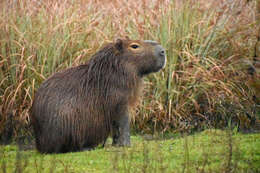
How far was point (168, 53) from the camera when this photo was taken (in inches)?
337

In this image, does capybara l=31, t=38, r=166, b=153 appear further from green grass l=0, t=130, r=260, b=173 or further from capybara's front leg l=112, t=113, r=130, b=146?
green grass l=0, t=130, r=260, b=173

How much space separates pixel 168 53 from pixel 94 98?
2601mm

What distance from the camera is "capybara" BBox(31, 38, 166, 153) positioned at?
20.0 feet

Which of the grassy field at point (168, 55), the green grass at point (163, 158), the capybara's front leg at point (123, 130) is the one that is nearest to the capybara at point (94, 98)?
the capybara's front leg at point (123, 130)

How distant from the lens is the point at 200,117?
826 cm

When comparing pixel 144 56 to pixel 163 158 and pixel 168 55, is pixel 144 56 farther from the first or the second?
pixel 168 55

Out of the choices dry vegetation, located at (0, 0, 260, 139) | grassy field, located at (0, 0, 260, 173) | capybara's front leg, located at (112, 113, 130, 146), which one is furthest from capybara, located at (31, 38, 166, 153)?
dry vegetation, located at (0, 0, 260, 139)

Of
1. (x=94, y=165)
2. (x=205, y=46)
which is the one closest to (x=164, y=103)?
(x=205, y=46)

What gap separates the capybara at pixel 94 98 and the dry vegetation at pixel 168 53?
1.40 m

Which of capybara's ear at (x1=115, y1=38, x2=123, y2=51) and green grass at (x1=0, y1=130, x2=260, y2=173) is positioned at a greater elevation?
capybara's ear at (x1=115, y1=38, x2=123, y2=51)

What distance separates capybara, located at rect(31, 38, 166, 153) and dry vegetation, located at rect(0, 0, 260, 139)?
4.60 ft

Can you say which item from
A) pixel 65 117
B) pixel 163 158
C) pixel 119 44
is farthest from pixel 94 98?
pixel 163 158

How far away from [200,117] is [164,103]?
638 mm

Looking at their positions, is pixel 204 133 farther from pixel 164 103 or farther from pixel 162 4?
pixel 162 4
